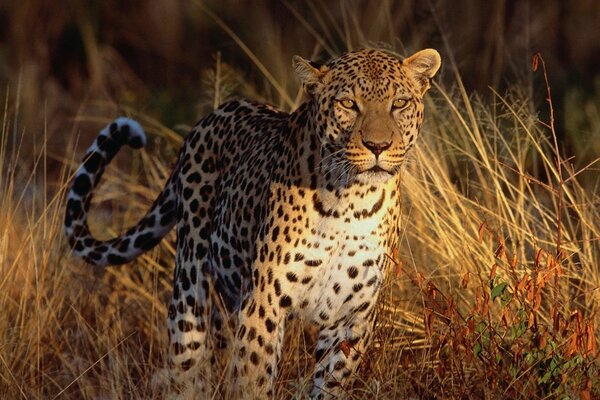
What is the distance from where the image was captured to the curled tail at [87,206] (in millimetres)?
6684

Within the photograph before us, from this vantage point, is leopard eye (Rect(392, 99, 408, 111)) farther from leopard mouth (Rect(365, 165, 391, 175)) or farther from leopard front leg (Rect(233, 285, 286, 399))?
leopard front leg (Rect(233, 285, 286, 399))

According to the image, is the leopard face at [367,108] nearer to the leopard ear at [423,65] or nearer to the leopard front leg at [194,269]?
the leopard ear at [423,65]

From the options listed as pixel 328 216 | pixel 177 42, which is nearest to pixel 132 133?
pixel 328 216

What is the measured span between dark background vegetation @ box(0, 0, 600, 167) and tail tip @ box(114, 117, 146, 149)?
4.19 m

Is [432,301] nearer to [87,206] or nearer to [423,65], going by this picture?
[423,65]

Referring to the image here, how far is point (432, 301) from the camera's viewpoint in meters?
Result: 5.28

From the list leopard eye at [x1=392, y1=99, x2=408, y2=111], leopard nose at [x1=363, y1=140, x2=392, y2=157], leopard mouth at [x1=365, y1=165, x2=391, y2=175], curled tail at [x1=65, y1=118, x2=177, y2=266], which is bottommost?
curled tail at [x1=65, y1=118, x2=177, y2=266]

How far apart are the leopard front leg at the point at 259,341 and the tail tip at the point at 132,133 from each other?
A: 4.60 feet

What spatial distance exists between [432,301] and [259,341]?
0.67 m

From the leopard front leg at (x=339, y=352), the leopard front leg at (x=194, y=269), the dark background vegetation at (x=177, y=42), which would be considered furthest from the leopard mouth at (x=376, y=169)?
the dark background vegetation at (x=177, y=42)

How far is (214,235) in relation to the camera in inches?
244

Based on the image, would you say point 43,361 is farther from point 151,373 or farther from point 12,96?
point 12,96

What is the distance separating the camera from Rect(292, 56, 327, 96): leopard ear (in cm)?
548

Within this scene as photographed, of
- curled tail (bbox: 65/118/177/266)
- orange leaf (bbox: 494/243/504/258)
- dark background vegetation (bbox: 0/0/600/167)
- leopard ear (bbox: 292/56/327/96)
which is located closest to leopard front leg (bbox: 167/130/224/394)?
curled tail (bbox: 65/118/177/266)
